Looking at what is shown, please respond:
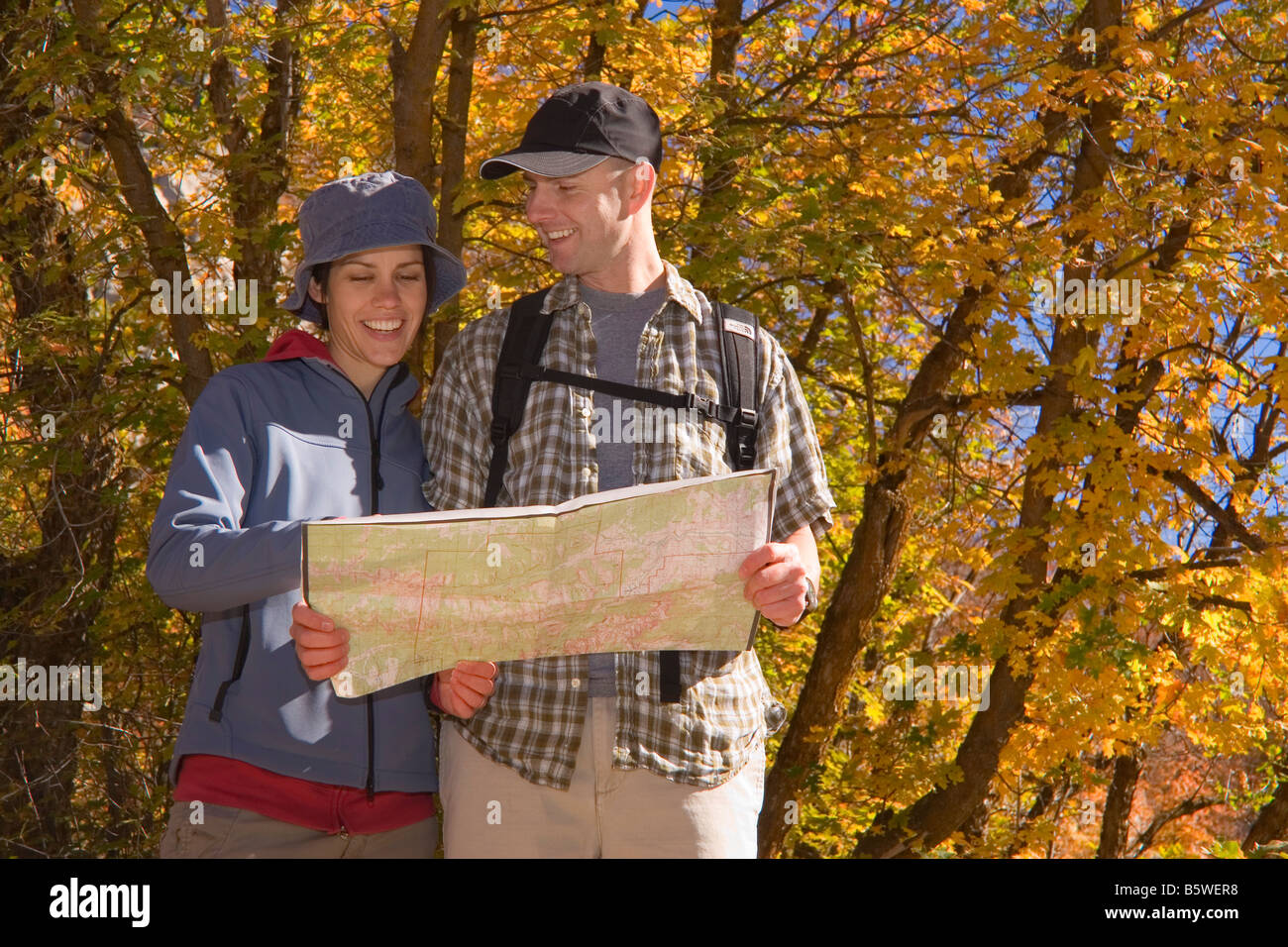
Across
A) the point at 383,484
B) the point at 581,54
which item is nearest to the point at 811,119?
the point at 581,54

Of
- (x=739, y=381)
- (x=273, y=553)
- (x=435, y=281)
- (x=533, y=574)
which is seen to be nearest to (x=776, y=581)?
(x=533, y=574)

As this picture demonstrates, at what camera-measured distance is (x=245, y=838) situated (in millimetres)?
2352

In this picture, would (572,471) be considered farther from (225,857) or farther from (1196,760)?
(1196,760)

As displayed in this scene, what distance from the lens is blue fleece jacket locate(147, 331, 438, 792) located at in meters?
2.22

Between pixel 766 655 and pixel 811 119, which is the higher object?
pixel 811 119

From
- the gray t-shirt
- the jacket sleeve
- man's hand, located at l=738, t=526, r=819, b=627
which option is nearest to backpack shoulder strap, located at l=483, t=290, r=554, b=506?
the gray t-shirt

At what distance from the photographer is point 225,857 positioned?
7.48ft

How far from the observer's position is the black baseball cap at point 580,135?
2.65 meters

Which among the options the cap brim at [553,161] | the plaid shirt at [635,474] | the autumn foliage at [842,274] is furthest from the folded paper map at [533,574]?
the autumn foliage at [842,274]

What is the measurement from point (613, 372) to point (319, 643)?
90 cm

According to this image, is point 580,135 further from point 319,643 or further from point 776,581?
point 319,643

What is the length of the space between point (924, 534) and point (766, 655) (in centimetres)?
149

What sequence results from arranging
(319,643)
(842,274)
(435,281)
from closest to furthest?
(319,643) < (435,281) < (842,274)

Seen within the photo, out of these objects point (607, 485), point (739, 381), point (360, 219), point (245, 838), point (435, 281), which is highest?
point (360, 219)
